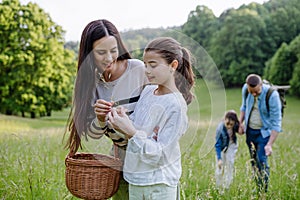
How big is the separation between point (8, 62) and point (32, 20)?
3541 mm

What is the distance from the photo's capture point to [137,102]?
2.26m

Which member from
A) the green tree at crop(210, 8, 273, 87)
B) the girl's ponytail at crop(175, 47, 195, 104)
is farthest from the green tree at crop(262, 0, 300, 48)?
→ the girl's ponytail at crop(175, 47, 195, 104)

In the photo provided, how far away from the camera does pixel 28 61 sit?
25625 mm

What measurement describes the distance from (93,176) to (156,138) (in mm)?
Result: 498

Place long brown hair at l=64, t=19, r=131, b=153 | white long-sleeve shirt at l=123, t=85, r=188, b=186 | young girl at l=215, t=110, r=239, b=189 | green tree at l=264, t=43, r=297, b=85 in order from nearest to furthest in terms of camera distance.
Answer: white long-sleeve shirt at l=123, t=85, r=188, b=186 → long brown hair at l=64, t=19, r=131, b=153 → young girl at l=215, t=110, r=239, b=189 → green tree at l=264, t=43, r=297, b=85

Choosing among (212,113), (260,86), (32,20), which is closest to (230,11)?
(32,20)

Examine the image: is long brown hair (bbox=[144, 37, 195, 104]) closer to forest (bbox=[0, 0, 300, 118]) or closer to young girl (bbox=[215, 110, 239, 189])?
forest (bbox=[0, 0, 300, 118])

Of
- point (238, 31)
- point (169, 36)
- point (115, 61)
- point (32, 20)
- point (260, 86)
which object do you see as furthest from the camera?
point (238, 31)

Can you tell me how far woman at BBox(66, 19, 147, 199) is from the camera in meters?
2.33

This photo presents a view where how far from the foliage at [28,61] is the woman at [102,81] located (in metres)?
23.5

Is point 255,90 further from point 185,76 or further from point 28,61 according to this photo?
point 28,61

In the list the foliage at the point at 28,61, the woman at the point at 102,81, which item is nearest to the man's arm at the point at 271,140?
the woman at the point at 102,81

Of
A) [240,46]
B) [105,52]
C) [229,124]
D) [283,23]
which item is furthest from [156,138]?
[283,23]

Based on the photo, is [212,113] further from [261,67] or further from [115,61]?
[261,67]
